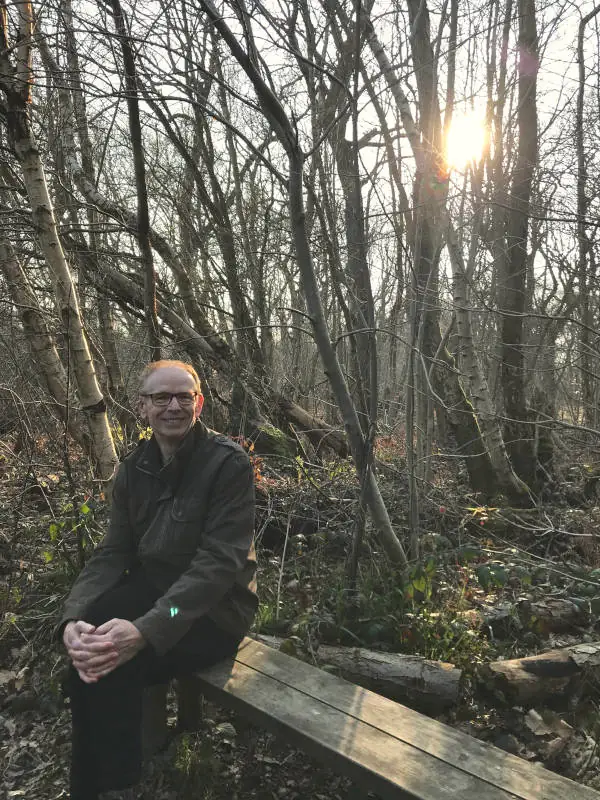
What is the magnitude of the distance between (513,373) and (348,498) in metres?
2.80

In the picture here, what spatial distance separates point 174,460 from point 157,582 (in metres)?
0.50

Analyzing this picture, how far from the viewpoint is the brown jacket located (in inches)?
78.5

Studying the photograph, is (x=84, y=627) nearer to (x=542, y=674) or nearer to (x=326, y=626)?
(x=326, y=626)

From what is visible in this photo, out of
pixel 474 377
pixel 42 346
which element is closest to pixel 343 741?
pixel 42 346

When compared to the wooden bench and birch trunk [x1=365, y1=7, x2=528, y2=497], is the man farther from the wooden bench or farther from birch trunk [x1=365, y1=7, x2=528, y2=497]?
birch trunk [x1=365, y1=7, x2=528, y2=497]

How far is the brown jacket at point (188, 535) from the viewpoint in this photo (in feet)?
6.54

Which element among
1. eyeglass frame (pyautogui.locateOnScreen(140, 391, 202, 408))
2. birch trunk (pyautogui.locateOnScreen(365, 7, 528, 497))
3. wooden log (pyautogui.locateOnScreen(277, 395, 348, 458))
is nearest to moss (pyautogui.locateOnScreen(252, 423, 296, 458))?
wooden log (pyautogui.locateOnScreen(277, 395, 348, 458))

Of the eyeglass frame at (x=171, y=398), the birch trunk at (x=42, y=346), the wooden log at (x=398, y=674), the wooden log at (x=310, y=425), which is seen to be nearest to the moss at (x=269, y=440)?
the wooden log at (x=310, y=425)

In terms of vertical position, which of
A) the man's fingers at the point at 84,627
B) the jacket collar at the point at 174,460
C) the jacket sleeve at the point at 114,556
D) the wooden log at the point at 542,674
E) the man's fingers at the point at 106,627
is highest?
the jacket collar at the point at 174,460

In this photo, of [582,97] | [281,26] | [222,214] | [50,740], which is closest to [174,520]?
[50,740]

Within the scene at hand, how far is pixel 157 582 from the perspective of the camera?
2.20m

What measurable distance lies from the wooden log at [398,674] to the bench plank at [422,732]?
0.45 m

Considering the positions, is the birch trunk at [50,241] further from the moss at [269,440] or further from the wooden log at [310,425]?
the wooden log at [310,425]

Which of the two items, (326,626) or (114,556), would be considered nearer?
(114,556)
